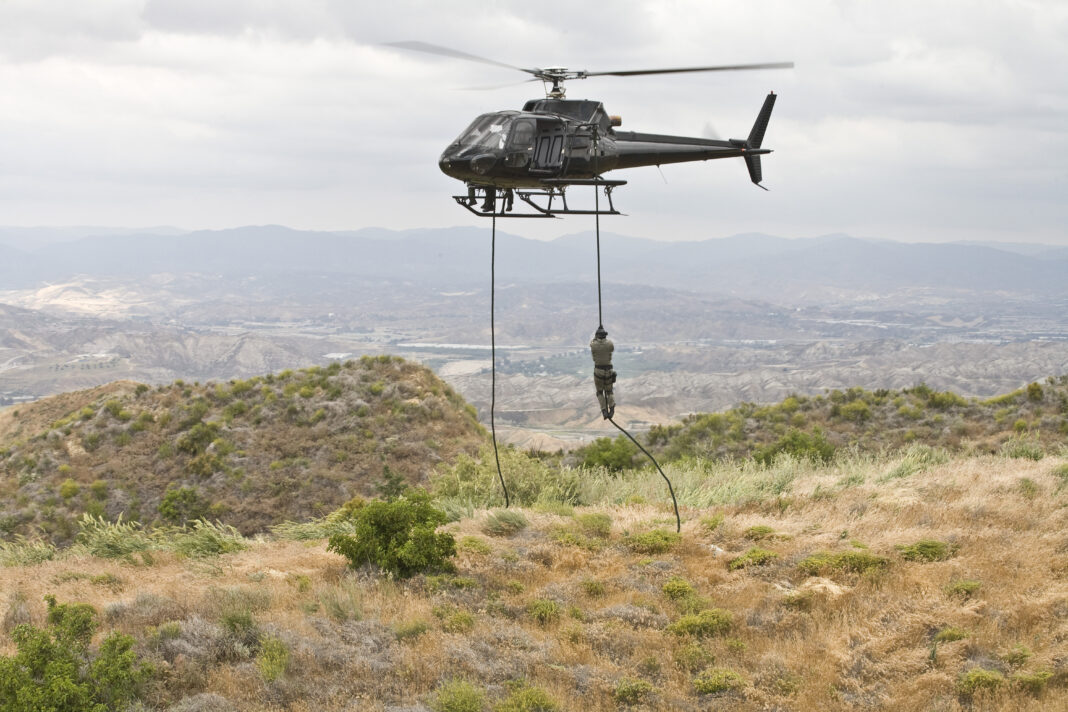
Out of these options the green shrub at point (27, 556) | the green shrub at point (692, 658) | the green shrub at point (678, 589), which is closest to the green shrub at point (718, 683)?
the green shrub at point (692, 658)

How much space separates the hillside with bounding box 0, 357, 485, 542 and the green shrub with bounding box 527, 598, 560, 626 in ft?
64.5

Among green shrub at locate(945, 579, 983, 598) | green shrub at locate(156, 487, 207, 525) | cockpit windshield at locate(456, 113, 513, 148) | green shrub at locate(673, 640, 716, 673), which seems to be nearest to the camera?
green shrub at locate(673, 640, 716, 673)

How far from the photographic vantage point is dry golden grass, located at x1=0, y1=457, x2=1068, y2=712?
29.3 feet

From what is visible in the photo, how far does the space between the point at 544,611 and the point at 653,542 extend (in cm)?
357

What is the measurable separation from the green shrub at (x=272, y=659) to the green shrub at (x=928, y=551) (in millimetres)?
9231

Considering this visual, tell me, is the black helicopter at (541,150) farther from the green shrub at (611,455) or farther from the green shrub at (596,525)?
the green shrub at (611,455)

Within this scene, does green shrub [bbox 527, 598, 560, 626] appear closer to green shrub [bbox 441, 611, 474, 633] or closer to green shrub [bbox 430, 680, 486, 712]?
green shrub [bbox 441, 611, 474, 633]


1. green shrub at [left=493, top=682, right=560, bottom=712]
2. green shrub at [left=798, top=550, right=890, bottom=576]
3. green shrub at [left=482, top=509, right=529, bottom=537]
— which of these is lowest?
green shrub at [left=482, top=509, right=529, bottom=537]

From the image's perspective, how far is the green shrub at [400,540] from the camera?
12523 millimetres

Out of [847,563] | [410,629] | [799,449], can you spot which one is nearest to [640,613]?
[410,629]

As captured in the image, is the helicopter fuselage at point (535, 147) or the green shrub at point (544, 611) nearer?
the green shrub at point (544, 611)

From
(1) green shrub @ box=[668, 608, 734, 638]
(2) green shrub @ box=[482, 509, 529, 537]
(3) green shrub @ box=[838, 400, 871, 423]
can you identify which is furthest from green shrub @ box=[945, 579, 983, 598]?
(3) green shrub @ box=[838, 400, 871, 423]

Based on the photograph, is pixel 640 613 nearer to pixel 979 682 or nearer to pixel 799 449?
pixel 979 682

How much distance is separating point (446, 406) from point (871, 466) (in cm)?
2125
